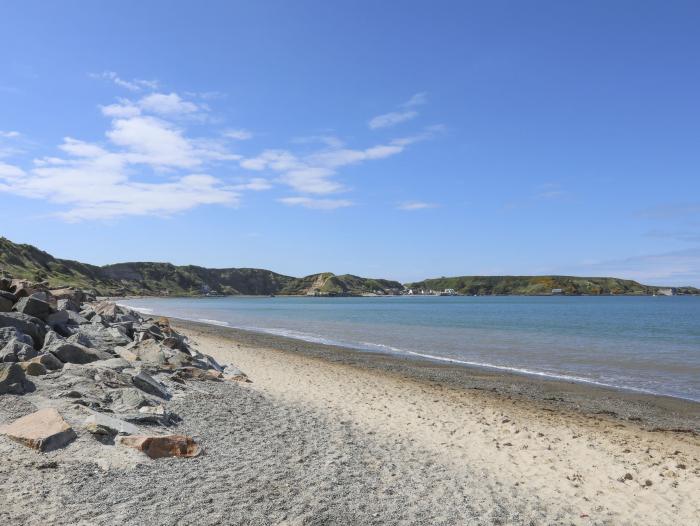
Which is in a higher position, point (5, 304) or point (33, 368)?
point (5, 304)

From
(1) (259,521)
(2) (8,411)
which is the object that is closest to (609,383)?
(1) (259,521)

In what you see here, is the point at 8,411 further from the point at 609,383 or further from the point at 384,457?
the point at 609,383

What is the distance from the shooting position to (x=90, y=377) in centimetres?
1077

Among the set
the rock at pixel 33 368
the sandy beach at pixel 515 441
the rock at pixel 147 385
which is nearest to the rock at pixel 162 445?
the sandy beach at pixel 515 441

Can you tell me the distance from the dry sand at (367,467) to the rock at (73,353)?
2.72 metres

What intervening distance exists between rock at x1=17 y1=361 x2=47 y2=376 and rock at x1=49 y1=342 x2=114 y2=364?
1.57 meters

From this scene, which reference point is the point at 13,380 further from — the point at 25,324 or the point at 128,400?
the point at 25,324

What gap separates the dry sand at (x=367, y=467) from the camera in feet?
20.7

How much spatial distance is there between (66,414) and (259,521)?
→ 14.2ft

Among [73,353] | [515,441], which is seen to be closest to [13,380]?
[73,353]

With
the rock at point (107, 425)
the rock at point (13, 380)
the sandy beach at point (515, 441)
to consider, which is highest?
the rock at point (13, 380)

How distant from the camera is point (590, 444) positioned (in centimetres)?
1098

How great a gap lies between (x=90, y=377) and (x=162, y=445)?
3886mm

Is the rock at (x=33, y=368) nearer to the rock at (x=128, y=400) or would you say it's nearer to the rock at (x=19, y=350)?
the rock at (x=19, y=350)
